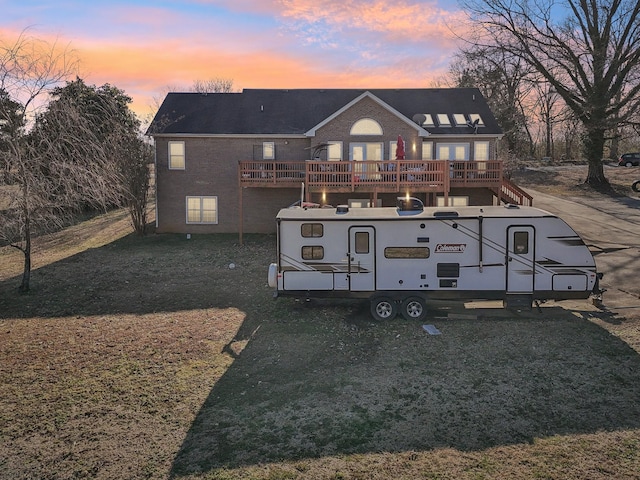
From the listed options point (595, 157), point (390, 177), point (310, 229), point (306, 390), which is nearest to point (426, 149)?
point (390, 177)

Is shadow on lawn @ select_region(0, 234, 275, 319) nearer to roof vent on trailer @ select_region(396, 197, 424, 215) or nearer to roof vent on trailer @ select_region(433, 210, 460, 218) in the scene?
roof vent on trailer @ select_region(396, 197, 424, 215)

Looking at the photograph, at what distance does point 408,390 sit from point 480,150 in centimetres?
2083

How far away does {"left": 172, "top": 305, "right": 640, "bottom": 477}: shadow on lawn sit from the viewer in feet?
24.3

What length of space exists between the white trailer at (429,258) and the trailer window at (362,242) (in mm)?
28

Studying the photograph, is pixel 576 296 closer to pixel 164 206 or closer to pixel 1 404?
pixel 1 404

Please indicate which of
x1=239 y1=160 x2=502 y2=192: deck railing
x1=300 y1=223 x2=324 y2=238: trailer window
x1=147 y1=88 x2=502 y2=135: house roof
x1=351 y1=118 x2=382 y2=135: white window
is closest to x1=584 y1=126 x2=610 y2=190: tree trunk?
x1=147 y1=88 x2=502 y2=135: house roof

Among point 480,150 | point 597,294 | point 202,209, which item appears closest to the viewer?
point 597,294

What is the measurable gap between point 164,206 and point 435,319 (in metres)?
18.9

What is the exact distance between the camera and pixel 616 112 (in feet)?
123

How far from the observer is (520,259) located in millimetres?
12789

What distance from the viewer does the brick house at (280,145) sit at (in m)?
25.4

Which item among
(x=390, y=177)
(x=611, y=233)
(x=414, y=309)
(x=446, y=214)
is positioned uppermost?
(x=390, y=177)

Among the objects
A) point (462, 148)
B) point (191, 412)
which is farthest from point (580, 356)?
point (462, 148)

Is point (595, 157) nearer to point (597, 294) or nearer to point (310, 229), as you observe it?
point (597, 294)
